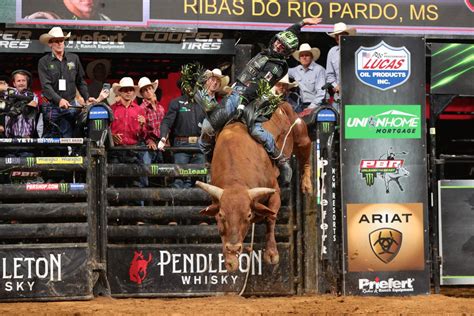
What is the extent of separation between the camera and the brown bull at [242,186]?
9641mm

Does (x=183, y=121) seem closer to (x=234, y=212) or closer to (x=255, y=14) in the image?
(x=255, y=14)

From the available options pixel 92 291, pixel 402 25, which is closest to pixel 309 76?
pixel 402 25

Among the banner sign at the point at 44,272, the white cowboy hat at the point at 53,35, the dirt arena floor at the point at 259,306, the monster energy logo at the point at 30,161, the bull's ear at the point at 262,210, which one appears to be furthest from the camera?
the white cowboy hat at the point at 53,35

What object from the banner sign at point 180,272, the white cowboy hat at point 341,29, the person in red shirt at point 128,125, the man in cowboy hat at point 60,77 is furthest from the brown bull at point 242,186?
the white cowboy hat at point 341,29

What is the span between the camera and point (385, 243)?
1173cm

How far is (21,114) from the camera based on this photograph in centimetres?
1235

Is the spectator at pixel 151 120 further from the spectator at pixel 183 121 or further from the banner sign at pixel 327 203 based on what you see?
the banner sign at pixel 327 203

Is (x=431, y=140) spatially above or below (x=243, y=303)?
above

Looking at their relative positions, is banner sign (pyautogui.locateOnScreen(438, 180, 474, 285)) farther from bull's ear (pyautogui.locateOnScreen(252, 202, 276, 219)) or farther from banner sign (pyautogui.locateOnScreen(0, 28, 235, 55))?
banner sign (pyautogui.locateOnScreen(0, 28, 235, 55))

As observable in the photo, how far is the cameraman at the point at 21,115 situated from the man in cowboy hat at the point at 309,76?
373 centimetres

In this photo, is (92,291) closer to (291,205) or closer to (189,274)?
(189,274)

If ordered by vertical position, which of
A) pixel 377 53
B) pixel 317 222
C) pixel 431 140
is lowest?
pixel 317 222

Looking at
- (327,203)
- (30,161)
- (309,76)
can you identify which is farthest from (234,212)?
(309,76)

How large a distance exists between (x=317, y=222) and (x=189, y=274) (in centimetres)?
160
